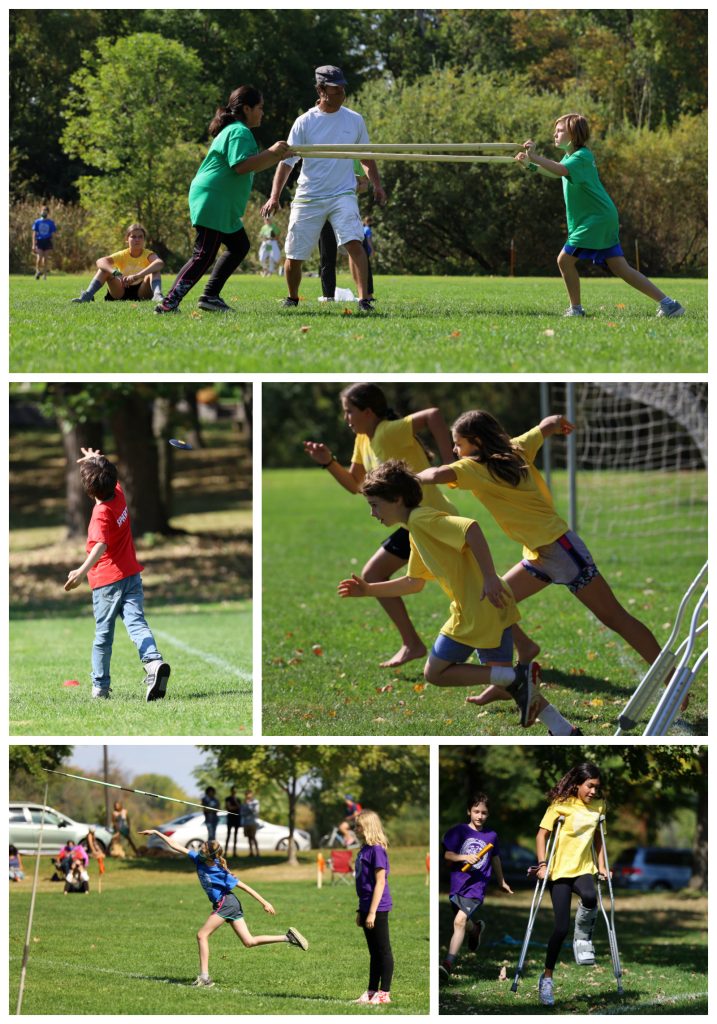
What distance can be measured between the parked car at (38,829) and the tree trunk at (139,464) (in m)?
10.9

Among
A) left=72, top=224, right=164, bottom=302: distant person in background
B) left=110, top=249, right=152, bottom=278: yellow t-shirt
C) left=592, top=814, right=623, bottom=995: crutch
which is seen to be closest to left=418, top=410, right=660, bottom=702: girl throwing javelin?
left=592, top=814, right=623, bottom=995: crutch

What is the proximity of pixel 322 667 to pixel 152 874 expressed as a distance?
1982 mm

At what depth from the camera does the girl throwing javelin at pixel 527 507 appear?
6785 millimetres

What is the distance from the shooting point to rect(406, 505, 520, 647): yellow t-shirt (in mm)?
6680

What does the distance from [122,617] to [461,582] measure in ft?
7.22

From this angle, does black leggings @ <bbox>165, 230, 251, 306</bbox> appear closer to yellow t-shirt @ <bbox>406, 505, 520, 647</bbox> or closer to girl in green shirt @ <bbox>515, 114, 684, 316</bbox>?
girl in green shirt @ <bbox>515, 114, 684, 316</bbox>

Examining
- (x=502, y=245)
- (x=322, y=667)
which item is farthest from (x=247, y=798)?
(x=502, y=245)

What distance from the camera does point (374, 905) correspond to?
687cm

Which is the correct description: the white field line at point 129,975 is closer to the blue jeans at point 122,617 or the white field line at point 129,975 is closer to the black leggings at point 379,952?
the black leggings at point 379,952

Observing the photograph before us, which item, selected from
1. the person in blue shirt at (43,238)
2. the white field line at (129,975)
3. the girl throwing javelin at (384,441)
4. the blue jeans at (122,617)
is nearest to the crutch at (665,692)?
the girl throwing javelin at (384,441)

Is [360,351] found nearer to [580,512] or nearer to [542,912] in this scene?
[542,912]

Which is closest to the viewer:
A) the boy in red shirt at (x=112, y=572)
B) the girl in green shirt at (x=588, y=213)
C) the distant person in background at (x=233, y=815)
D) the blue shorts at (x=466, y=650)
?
the blue shorts at (x=466, y=650)

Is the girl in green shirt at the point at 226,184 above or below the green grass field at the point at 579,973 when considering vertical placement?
above

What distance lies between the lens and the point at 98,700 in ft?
25.7
